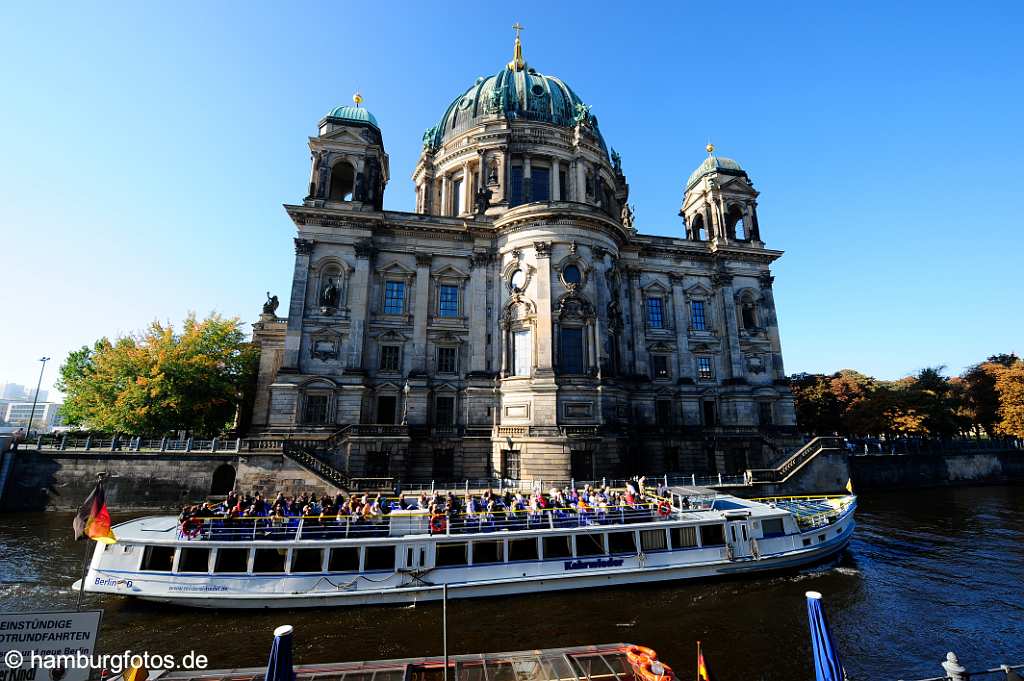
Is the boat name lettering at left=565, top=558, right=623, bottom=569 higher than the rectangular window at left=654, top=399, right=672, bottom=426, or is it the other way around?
the rectangular window at left=654, top=399, right=672, bottom=426

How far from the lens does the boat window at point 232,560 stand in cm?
1585

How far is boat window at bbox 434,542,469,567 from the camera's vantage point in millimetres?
16719

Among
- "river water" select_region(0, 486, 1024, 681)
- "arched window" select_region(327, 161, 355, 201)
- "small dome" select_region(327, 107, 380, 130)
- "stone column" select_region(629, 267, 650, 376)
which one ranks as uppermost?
"small dome" select_region(327, 107, 380, 130)

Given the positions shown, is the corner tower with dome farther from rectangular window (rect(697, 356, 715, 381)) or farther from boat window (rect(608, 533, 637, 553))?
boat window (rect(608, 533, 637, 553))

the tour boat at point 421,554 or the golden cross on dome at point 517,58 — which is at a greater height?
the golden cross on dome at point 517,58

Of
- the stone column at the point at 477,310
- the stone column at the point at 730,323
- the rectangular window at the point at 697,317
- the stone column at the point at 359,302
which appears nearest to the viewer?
the stone column at the point at 359,302

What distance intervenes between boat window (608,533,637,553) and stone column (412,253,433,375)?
21798 mm

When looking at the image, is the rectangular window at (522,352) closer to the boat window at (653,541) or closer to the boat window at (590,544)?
the boat window at (590,544)

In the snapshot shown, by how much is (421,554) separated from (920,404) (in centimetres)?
5592

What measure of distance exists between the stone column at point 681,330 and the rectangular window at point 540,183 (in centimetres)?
1473

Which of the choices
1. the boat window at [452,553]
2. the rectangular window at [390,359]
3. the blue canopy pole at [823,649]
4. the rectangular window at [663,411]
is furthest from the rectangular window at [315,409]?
the blue canopy pole at [823,649]

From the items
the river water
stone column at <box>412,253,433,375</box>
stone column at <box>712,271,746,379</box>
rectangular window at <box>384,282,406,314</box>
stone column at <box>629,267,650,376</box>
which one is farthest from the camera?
stone column at <box>712,271,746,379</box>

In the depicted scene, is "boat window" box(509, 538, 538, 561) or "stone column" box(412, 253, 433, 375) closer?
"boat window" box(509, 538, 538, 561)

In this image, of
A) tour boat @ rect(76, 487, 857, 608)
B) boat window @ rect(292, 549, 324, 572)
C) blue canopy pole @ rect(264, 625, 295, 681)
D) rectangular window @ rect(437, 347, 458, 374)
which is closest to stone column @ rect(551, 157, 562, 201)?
rectangular window @ rect(437, 347, 458, 374)
